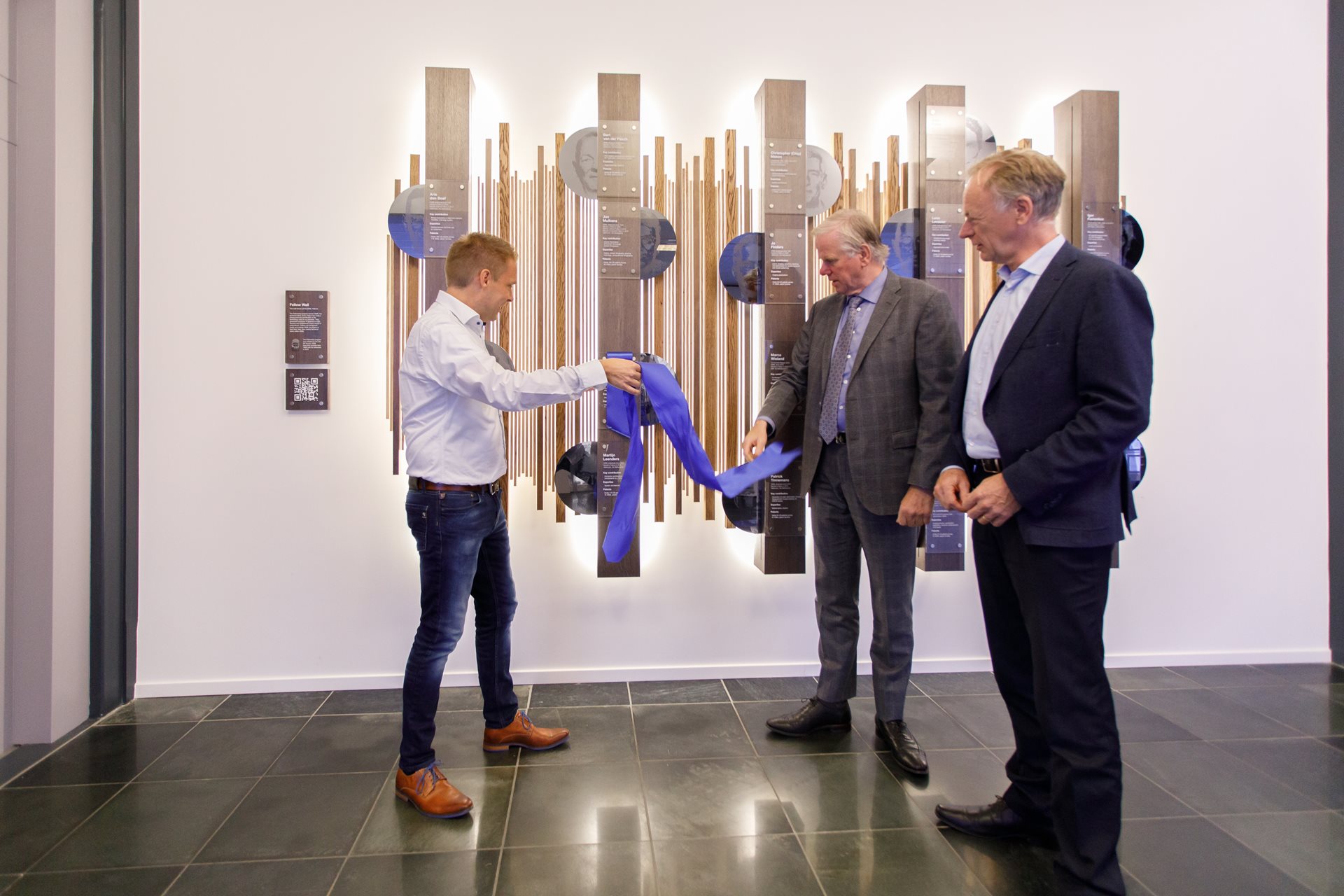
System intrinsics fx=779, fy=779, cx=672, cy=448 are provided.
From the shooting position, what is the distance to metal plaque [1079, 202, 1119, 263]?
355 cm

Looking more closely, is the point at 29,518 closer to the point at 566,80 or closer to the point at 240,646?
the point at 240,646

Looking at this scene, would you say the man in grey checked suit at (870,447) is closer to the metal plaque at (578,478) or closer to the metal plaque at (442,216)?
the metal plaque at (578,478)

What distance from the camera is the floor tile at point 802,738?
113 inches

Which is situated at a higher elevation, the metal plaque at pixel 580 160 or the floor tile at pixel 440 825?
the metal plaque at pixel 580 160

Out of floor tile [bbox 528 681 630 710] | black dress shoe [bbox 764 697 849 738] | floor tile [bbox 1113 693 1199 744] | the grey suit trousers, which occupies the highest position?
the grey suit trousers

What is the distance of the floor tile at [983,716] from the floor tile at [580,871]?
1485 mm

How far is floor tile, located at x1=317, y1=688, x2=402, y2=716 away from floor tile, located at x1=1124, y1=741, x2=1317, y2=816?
2.90m

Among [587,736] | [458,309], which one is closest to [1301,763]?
[587,736]


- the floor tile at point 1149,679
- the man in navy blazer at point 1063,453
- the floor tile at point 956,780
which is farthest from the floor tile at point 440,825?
the floor tile at point 1149,679

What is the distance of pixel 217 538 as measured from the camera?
347 centimetres

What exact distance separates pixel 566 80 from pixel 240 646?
9.67ft

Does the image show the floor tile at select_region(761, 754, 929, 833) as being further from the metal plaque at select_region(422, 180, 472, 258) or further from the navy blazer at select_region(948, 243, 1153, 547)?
the metal plaque at select_region(422, 180, 472, 258)

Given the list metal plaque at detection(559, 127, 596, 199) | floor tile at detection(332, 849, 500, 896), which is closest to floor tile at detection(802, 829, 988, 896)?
floor tile at detection(332, 849, 500, 896)

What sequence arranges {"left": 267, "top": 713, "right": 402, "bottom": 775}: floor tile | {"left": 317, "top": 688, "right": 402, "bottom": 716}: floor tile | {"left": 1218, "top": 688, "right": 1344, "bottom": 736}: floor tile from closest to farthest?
{"left": 267, "top": 713, "right": 402, "bottom": 775}: floor tile, {"left": 1218, "top": 688, "right": 1344, "bottom": 736}: floor tile, {"left": 317, "top": 688, "right": 402, "bottom": 716}: floor tile
